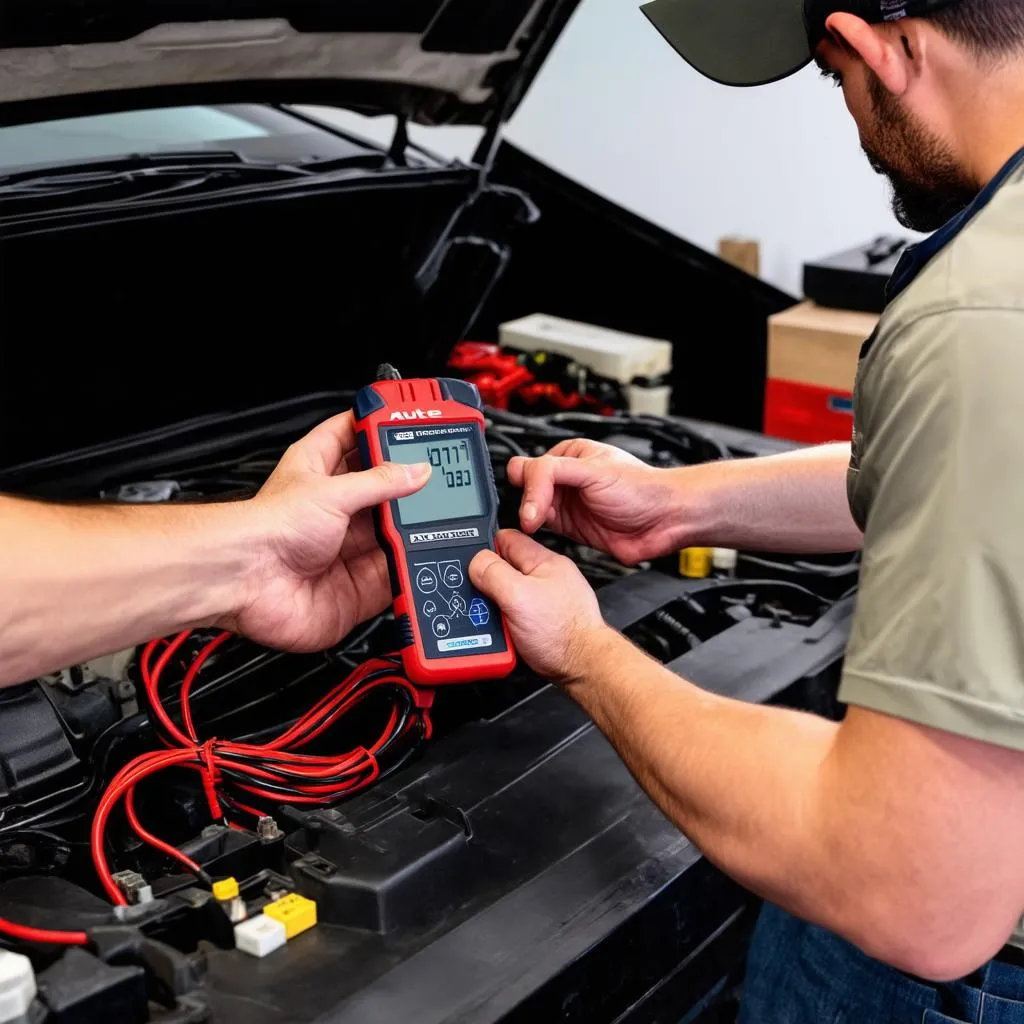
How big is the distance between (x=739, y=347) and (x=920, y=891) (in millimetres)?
2076

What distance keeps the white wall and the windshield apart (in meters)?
1.15

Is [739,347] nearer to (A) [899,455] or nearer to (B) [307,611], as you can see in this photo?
(B) [307,611]

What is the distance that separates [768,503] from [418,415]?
16.7 inches

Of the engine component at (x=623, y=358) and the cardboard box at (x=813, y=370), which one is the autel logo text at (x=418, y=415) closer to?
the engine component at (x=623, y=358)

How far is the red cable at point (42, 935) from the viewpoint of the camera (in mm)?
803

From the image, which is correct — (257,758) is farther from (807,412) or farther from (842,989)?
(807,412)

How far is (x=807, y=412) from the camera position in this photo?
99.9 inches

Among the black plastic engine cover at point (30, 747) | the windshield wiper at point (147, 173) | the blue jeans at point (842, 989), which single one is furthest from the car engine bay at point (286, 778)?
the windshield wiper at point (147, 173)

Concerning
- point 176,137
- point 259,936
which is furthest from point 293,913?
point 176,137

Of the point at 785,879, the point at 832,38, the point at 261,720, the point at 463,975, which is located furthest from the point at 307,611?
the point at 832,38

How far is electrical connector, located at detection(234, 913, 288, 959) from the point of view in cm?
85

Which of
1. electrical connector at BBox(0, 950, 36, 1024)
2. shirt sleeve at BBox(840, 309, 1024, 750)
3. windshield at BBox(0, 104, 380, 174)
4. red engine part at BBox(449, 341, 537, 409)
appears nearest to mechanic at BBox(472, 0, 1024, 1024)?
shirt sleeve at BBox(840, 309, 1024, 750)

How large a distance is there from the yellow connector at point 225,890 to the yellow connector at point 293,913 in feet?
0.09

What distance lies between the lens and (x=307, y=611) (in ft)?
3.77
